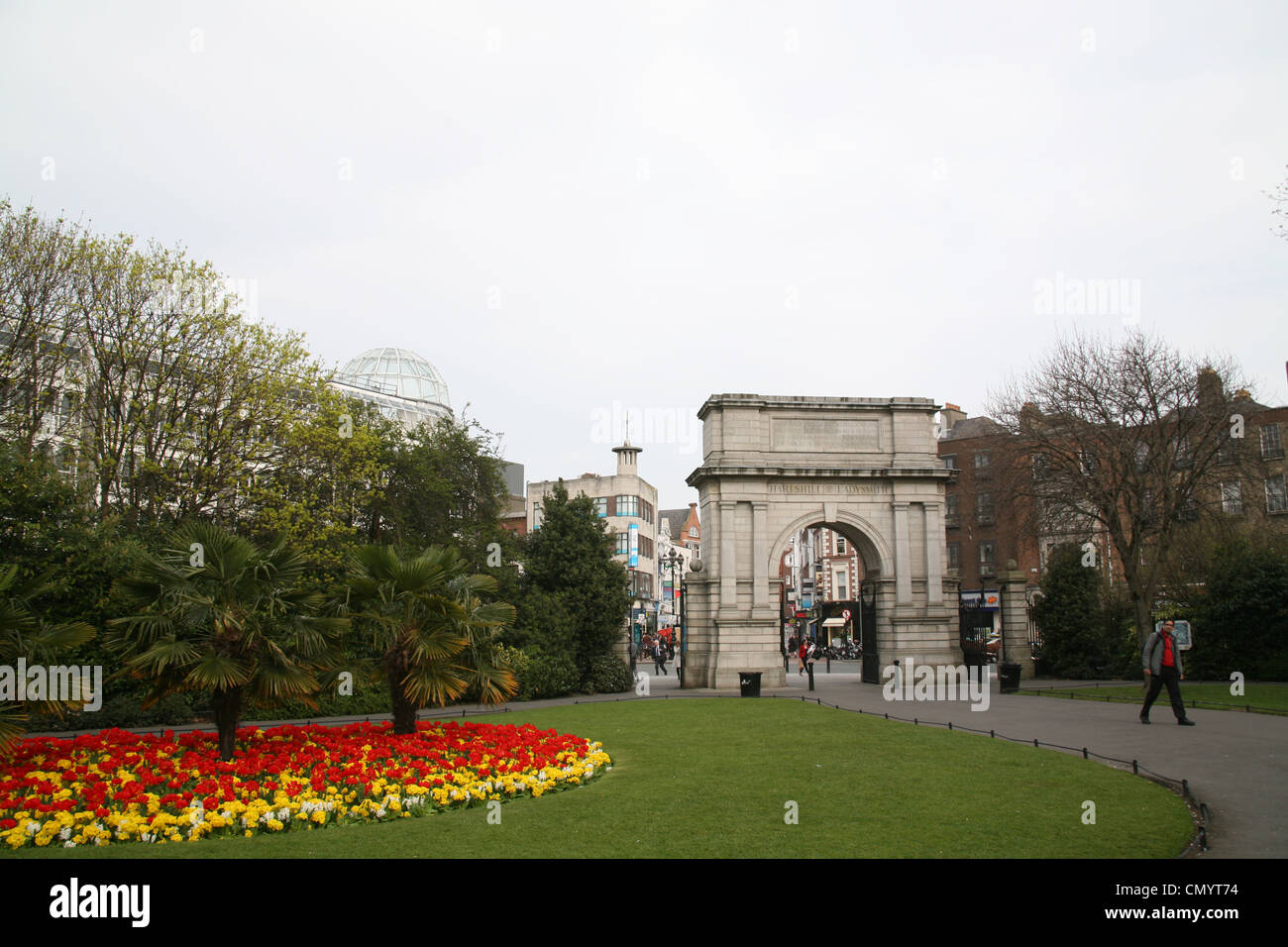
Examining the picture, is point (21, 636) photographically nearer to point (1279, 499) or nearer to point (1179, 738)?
point (1179, 738)

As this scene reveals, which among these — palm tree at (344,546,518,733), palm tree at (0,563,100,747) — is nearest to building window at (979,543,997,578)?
palm tree at (344,546,518,733)

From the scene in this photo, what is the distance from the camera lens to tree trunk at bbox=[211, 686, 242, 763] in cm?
1338

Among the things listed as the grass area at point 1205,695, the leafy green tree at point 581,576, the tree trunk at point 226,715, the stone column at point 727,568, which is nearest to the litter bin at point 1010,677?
the grass area at point 1205,695

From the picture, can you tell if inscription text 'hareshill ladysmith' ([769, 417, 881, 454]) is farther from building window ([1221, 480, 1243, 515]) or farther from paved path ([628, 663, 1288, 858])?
building window ([1221, 480, 1243, 515])

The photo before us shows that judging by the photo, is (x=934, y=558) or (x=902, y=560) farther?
(x=934, y=558)

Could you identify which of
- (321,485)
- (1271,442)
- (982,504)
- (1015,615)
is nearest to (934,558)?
(1015,615)

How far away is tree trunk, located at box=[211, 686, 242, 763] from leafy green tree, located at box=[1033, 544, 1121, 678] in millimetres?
30136

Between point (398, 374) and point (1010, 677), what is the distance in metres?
49.4

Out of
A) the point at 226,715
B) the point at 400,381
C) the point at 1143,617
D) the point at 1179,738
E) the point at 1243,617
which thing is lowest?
the point at 1179,738

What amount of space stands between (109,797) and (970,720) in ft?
55.4

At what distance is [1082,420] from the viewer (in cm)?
3272

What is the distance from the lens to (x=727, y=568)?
31.9 metres
